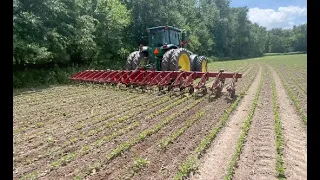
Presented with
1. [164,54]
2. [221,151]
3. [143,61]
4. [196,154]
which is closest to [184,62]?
[164,54]

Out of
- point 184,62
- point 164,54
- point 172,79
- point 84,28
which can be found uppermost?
point 84,28

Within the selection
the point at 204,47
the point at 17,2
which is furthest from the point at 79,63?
the point at 204,47

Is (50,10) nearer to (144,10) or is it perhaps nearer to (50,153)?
(50,153)

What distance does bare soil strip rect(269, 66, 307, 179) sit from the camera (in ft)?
10.9

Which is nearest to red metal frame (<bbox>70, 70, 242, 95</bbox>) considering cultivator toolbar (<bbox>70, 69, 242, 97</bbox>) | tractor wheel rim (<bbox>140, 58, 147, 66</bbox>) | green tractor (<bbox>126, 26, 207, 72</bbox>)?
cultivator toolbar (<bbox>70, 69, 242, 97</bbox>)

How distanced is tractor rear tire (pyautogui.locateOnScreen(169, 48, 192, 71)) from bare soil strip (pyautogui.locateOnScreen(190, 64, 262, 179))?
13.8 feet

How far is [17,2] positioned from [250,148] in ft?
33.3

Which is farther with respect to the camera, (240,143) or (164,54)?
(164,54)

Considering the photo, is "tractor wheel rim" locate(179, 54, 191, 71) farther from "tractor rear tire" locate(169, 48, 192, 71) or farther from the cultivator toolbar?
the cultivator toolbar

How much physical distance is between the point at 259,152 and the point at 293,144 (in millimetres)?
750

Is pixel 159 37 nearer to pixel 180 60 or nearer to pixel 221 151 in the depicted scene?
pixel 180 60

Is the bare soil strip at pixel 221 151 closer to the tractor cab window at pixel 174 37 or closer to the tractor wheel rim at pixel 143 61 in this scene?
the tractor cab window at pixel 174 37

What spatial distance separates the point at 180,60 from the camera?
1011cm

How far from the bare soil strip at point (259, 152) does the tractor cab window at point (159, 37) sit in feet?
19.8
